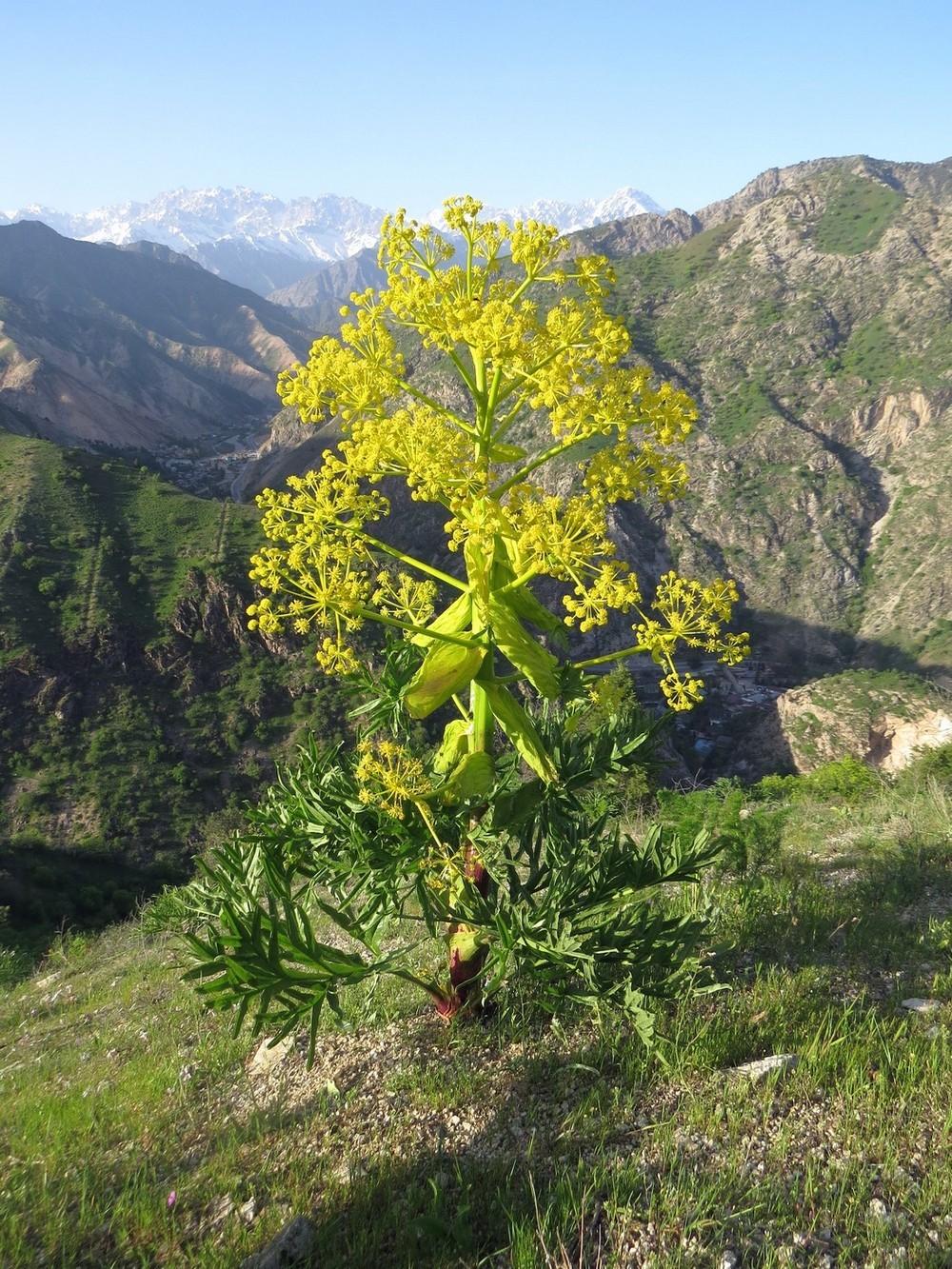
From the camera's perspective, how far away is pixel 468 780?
3.81 metres

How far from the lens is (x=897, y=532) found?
127 metres

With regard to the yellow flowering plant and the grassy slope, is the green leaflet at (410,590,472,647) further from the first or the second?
the grassy slope

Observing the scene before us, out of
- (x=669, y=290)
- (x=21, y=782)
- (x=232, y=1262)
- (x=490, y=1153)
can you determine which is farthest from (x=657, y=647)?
(x=669, y=290)

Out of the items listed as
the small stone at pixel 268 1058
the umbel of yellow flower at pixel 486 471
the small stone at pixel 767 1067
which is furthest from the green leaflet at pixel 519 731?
the small stone at pixel 268 1058

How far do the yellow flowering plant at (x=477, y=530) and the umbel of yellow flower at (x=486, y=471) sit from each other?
0.01 metres

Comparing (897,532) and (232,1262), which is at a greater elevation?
(232,1262)

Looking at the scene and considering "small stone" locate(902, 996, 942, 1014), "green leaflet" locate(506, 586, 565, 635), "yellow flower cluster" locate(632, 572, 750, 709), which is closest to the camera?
"yellow flower cluster" locate(632, 572, 750, 709)

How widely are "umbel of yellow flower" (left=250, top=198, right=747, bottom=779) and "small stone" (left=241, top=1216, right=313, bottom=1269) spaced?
7.46ft

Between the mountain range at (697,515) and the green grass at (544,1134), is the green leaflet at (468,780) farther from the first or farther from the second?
the mountain range at (697,515)

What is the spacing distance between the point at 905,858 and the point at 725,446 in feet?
477

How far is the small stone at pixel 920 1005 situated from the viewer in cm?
434

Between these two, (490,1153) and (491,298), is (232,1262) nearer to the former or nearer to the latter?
(490,1153)

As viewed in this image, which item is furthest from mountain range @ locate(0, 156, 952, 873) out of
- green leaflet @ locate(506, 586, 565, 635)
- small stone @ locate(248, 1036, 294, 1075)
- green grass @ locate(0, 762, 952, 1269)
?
green leaflet @ locate(506, 586, 565, 635)

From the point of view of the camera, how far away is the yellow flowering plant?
11.4ft
